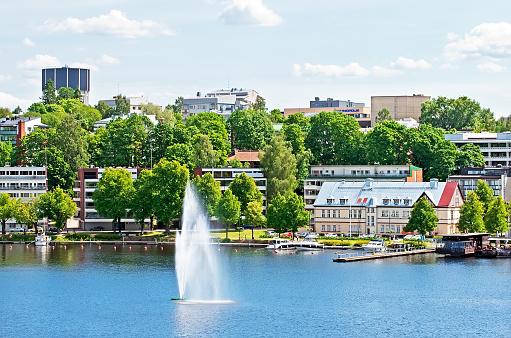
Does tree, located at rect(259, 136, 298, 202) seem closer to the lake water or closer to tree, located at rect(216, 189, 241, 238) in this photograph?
tree, located at rect(216, 189, 241, 238)

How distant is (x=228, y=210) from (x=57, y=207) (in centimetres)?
3146

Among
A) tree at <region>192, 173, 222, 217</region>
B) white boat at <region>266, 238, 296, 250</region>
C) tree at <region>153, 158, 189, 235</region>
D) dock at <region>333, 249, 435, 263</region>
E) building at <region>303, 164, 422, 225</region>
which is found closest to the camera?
dock at <region>333, 249, 435, 263</region>

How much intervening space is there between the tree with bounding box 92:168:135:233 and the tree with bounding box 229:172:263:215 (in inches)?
714

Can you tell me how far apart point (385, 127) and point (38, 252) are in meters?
78.9

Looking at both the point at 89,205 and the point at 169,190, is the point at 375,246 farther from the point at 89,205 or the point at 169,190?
the point at 89,205

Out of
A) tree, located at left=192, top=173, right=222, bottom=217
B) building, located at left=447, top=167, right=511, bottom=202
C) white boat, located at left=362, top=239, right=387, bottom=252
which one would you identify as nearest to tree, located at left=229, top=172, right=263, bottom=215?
tree, located at left=192, top=173, right=222, bottom=217

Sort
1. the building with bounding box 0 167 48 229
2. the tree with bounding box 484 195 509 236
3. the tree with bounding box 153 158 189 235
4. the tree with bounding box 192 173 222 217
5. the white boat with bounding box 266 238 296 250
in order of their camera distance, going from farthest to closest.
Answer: the building with bounding box 0 167 48 229 → the tree with bounding box 192 173 222 217 → the tree with bounding box 153 158 189 235 → the tree with bounding box 484 195 509 236 → the white boat with bounding box 266 238 296 250

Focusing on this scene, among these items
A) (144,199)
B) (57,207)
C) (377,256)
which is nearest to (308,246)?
(377,256)

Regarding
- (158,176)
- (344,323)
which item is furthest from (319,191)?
(344,323)

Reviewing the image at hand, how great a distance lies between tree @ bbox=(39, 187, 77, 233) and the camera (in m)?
165

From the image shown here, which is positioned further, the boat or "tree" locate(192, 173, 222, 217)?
"tree" locate(192, 173, 222, 217)

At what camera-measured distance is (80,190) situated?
6983 inches

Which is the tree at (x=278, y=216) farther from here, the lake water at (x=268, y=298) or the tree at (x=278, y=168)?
the lake water at (x=268, y=298)

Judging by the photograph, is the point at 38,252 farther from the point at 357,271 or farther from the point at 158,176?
the point at 357,271
